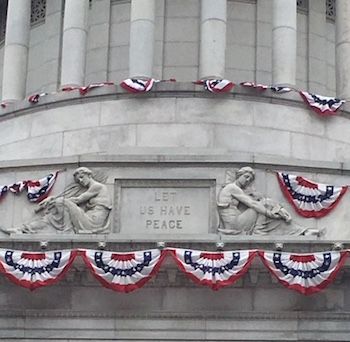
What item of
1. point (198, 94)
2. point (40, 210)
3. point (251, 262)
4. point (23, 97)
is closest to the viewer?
point (251, 262)

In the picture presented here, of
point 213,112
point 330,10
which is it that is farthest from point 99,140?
point 330,10

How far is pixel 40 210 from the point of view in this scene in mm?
30344

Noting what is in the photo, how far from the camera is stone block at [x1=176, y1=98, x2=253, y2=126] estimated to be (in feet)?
109

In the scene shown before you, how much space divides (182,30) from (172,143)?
8.16 meters

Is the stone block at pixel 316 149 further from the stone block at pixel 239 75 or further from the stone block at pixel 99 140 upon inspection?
the stone block at pixel 239 75

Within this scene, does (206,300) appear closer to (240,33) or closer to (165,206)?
(165,206)

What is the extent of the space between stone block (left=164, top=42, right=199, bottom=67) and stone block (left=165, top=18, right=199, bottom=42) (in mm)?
227

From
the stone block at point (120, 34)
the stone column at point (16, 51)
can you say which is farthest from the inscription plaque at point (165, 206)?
the stone block at point (120, 34)

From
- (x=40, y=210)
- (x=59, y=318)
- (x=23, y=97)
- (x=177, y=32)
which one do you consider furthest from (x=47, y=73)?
(x=59, y=318)

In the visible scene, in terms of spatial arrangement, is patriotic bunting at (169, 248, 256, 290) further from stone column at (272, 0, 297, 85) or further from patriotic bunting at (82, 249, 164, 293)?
stone column at (272, 0, 297, 85)

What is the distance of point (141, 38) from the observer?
120 feet

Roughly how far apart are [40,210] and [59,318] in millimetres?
3158

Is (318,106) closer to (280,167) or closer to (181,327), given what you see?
(280,167)

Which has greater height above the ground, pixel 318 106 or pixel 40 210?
pixel 318 106
